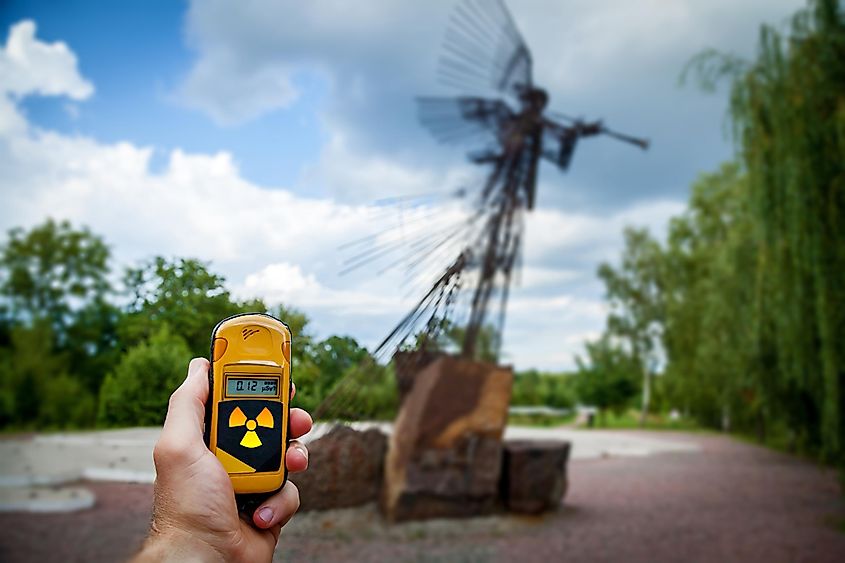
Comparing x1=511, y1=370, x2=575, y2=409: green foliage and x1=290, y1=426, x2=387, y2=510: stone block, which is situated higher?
x1=511, y1=370, x2=575, y2=409: green foliage

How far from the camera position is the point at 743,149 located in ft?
17.4

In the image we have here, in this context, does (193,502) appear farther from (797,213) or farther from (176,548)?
(797,213)

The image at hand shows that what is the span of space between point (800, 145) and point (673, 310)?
8.08m

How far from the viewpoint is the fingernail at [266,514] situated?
56 centimetres

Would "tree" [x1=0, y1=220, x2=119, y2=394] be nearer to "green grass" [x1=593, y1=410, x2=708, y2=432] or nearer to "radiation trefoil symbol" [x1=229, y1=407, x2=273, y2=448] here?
"radiation trefoil symbol" [x1=229, y1=407, x2=273, y2=448]

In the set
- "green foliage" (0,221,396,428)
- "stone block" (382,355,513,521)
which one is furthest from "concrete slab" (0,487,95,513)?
"stone block" (382,355,513,521)

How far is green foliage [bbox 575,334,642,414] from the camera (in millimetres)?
15820

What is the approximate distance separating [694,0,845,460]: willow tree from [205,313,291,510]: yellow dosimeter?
4.81m

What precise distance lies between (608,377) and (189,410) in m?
16.2

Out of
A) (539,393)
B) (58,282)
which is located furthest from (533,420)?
(58,282)

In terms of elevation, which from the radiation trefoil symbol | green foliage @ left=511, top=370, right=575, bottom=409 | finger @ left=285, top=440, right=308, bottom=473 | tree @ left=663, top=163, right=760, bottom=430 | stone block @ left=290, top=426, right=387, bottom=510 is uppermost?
tree @ left=663, top=163, right=760, bottom=430

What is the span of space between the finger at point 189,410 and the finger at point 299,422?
83 millimetres

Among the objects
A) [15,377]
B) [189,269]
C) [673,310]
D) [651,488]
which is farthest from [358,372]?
[673,310]

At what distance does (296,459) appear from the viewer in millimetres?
585
